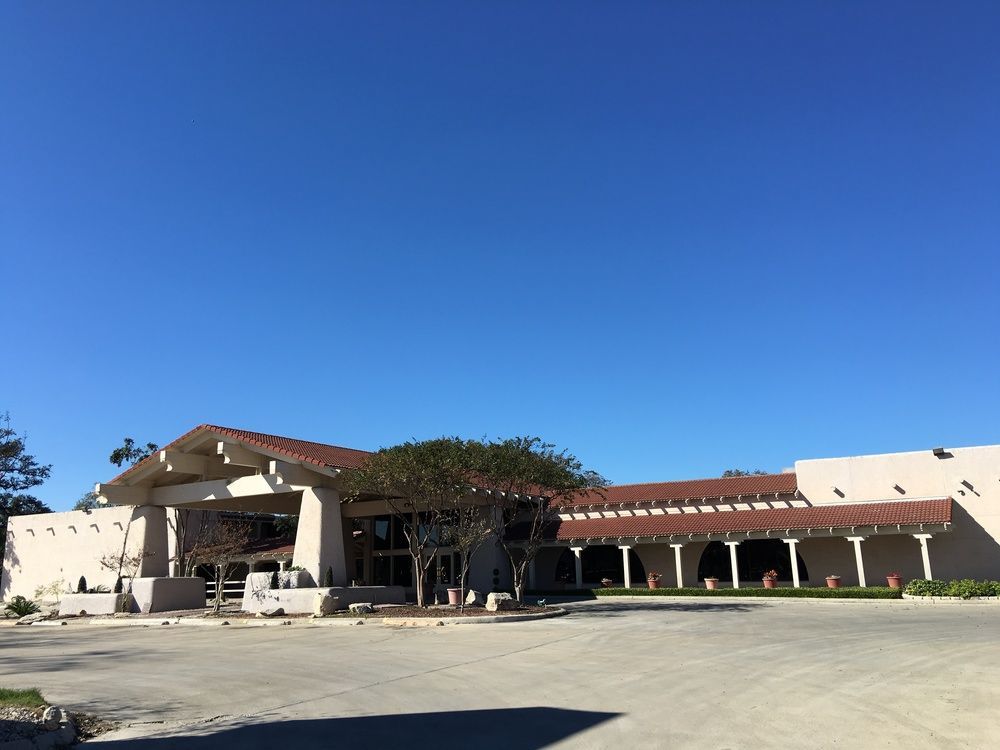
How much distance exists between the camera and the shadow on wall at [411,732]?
6785 mm

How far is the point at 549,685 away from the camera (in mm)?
9812

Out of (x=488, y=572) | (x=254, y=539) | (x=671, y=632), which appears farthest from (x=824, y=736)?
(x=254, y=539)

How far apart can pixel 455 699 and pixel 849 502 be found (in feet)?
92.5

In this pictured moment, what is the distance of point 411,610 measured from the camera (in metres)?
23.8

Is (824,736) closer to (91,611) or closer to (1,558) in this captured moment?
(91,611)

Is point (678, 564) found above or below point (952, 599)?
above

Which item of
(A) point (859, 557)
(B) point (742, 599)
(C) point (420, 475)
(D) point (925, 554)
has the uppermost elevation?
(C) point (420, 475)

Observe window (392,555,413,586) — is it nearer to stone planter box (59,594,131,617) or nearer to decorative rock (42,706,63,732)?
stone planter box (59,594,131,617)

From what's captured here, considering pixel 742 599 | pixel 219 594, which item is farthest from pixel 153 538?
pixel 742 599

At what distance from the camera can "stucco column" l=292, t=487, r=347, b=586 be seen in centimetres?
2602

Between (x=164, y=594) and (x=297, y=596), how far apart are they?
304 inches

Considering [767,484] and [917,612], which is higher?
[767,484]

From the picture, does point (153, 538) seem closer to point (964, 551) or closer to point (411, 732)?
point (411, 732)

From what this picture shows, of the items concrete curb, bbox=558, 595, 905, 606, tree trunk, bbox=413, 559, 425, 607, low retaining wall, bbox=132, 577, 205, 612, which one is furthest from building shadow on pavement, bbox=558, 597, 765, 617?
low retaining wall, bbox=132, 577, 205, 612
